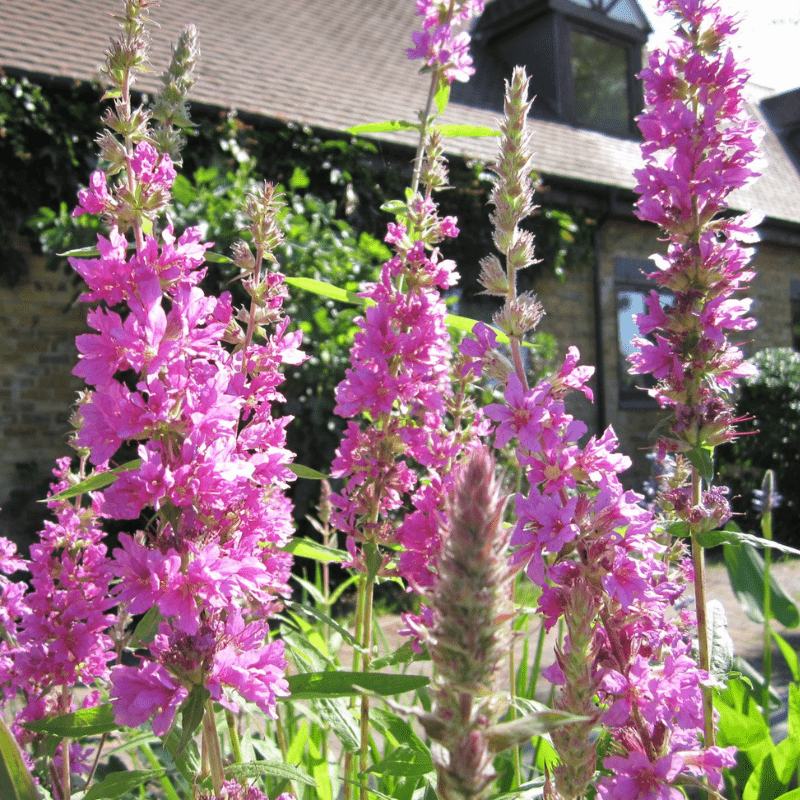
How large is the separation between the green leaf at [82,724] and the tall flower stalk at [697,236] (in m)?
0.95

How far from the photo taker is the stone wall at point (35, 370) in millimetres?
6184

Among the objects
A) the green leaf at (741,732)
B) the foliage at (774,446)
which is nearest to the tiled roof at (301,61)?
the foliage at (774,446)

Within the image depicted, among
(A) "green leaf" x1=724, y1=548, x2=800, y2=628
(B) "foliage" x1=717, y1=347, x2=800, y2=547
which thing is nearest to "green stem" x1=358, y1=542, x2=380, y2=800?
(A) "green leaf" x1=724, y1=548, x2=800, y2=628

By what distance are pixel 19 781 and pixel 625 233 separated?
34.7 ft

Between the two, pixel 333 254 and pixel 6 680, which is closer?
pixel 6 680

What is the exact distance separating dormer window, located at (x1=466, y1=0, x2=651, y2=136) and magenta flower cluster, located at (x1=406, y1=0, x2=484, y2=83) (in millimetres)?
9318

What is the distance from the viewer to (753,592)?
2.29m

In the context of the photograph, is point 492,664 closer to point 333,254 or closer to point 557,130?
point 333,254

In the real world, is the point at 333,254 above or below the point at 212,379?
above

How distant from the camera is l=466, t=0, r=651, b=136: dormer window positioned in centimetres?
1078

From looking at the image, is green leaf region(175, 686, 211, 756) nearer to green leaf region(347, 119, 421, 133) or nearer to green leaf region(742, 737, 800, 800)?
green leaf region(347, 119, 421, 133)

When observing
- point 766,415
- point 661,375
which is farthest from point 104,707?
point 766,415

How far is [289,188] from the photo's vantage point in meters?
7.14

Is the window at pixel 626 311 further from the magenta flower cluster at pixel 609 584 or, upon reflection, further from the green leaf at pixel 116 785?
the green leaf at pixel 116 785
